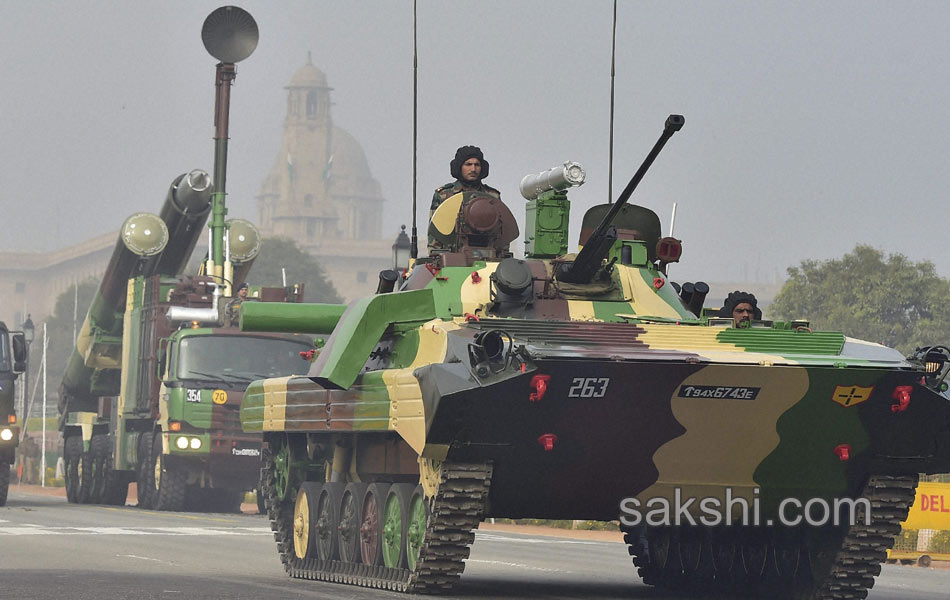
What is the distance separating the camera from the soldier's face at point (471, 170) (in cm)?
1788

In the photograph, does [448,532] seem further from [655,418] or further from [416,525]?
[655,418]

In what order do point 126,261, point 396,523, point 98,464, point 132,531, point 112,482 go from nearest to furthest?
point 396,523, point 132,531, point 126,261, point 112,482, point 98,464

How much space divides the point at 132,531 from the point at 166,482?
668cm

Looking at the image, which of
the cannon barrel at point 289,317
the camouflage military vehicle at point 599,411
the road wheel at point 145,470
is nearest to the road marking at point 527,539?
the road wheel at point 145,470

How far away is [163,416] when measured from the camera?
105ft

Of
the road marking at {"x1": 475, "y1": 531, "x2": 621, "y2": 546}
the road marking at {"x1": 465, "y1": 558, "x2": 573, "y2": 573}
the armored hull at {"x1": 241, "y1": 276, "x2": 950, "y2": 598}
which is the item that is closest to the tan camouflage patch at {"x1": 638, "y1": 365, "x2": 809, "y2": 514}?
the armored hull at {"x1": 241, "y1": 276, "x2": 950, "y2": 598}

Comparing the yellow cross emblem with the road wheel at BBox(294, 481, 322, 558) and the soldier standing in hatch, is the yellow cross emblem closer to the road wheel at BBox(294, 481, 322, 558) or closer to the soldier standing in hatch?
the soldier standing in hatch

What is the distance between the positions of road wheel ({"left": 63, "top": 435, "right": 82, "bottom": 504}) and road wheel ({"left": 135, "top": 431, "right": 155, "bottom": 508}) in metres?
4.20

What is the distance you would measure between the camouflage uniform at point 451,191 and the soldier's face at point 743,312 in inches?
105

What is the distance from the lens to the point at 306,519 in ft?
61.5

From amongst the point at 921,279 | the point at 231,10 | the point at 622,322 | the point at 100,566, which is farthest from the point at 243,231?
the point at 921,279

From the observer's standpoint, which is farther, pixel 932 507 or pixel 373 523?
pixel 932 507

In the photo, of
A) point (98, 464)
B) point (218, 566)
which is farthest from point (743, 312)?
point (98, 464)

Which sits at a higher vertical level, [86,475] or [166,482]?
[166,482]
